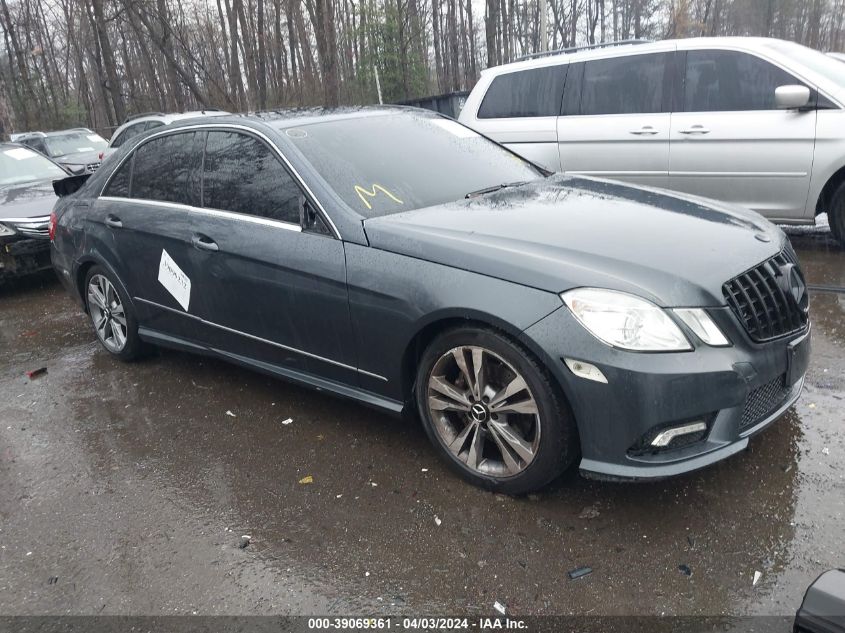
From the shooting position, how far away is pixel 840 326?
4.51 m

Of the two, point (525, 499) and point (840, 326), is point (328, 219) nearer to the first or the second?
point (525, 499)

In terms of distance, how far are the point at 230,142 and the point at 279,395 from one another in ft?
4.99

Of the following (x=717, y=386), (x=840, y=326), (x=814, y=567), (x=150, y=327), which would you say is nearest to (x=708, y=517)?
(x=814, y=567)

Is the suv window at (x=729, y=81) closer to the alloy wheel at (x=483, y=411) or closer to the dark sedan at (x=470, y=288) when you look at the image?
the dark sedan at (x=470, y=288)

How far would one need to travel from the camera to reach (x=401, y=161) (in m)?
3.85

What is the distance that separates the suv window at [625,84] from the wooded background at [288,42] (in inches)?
641

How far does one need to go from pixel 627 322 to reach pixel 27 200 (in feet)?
24.4

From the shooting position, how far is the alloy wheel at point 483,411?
290cm

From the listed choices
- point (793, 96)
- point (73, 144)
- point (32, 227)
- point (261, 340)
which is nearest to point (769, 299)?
point (261, 340)

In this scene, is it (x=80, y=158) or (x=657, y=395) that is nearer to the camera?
(x=657, y=395)

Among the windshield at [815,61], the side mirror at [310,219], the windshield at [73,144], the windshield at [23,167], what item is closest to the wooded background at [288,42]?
the windshield at [73,144]

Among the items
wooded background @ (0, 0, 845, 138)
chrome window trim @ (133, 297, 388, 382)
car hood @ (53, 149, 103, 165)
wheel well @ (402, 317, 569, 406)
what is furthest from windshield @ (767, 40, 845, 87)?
wooded background @ (0, 0, 845, 138)

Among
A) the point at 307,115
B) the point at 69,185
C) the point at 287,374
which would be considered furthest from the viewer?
the point at 69,185

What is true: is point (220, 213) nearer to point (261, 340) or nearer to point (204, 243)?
point (204, 243)
